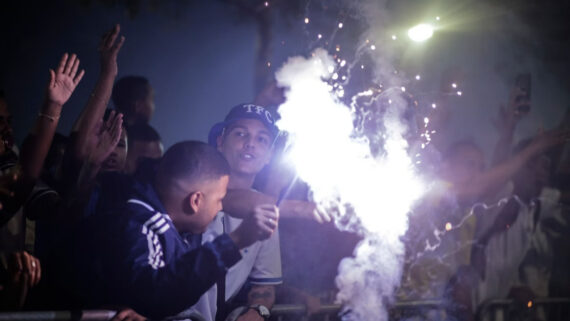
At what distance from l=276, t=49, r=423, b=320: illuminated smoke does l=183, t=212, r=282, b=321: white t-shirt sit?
0.72 meters

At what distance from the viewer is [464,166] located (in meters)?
5.48

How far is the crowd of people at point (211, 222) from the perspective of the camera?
2.51 metres

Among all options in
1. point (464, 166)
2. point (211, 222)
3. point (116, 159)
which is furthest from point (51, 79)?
point (464, 166)

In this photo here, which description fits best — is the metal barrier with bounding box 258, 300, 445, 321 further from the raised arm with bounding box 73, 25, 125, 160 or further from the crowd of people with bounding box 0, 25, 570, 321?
the raised arm with bounding box 73, 25, 125, 160

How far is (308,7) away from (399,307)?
4.70m

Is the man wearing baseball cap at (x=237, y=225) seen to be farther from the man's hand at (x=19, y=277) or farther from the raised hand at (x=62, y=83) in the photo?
the raised hand at (x=62, y=83)

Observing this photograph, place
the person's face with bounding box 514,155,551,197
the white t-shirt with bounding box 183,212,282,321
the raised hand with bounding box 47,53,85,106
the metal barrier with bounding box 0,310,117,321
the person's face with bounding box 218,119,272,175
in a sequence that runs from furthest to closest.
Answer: the person's face with bounding box 514,155,551,197, the person's face with bounding box 218,119,272,175, the white t-shirt with bounding box 183,212,282,321, the raised hand with bounding box 47,53,85,106, the metal barrier with bounding box 0,310,117,321

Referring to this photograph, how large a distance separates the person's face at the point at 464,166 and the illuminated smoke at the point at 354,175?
1.24 meters

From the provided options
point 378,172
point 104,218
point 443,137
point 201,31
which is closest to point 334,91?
point 378,172

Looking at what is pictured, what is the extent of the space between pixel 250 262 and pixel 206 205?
0.86m

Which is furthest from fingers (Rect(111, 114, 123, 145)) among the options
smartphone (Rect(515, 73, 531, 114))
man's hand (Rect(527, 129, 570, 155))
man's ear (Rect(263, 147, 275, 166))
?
man's hand (Rect(527, 129, 570, 155))

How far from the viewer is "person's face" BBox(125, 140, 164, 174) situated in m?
4.29

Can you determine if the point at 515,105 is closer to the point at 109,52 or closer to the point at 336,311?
the point at 336,311

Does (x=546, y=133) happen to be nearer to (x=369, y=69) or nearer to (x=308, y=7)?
(x=369, y=69)
